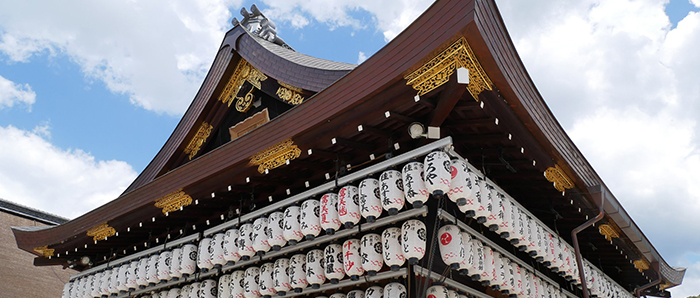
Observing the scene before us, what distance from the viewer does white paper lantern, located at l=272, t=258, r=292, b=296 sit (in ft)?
24.9

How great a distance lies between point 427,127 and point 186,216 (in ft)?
18.1

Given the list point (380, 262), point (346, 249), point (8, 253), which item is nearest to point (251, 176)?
point (346, 249)

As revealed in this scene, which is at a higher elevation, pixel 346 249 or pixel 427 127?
pixel 427 127

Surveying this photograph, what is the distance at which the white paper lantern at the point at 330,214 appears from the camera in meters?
6.77

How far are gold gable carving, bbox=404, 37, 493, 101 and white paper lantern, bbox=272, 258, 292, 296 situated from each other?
348cm

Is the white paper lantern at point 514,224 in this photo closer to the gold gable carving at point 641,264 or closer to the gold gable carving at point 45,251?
the gold gable carving at point 641,264

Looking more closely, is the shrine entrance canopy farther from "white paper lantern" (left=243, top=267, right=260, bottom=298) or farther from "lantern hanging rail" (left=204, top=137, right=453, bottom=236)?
"white paper lantern" (left=243, top=267, right=260, bottom=298)

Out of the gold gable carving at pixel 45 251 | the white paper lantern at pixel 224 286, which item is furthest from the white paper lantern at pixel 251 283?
the gold gable carving at pixel 45 251

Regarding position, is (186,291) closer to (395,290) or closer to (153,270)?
(153,270)

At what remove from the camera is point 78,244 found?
455 inches

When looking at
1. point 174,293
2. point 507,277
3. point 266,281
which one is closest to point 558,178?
point 507,277

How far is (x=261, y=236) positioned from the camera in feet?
25.1

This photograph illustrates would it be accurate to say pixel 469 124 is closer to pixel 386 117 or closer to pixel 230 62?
pixel 386 117

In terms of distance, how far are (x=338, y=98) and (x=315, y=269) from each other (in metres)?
2.44
